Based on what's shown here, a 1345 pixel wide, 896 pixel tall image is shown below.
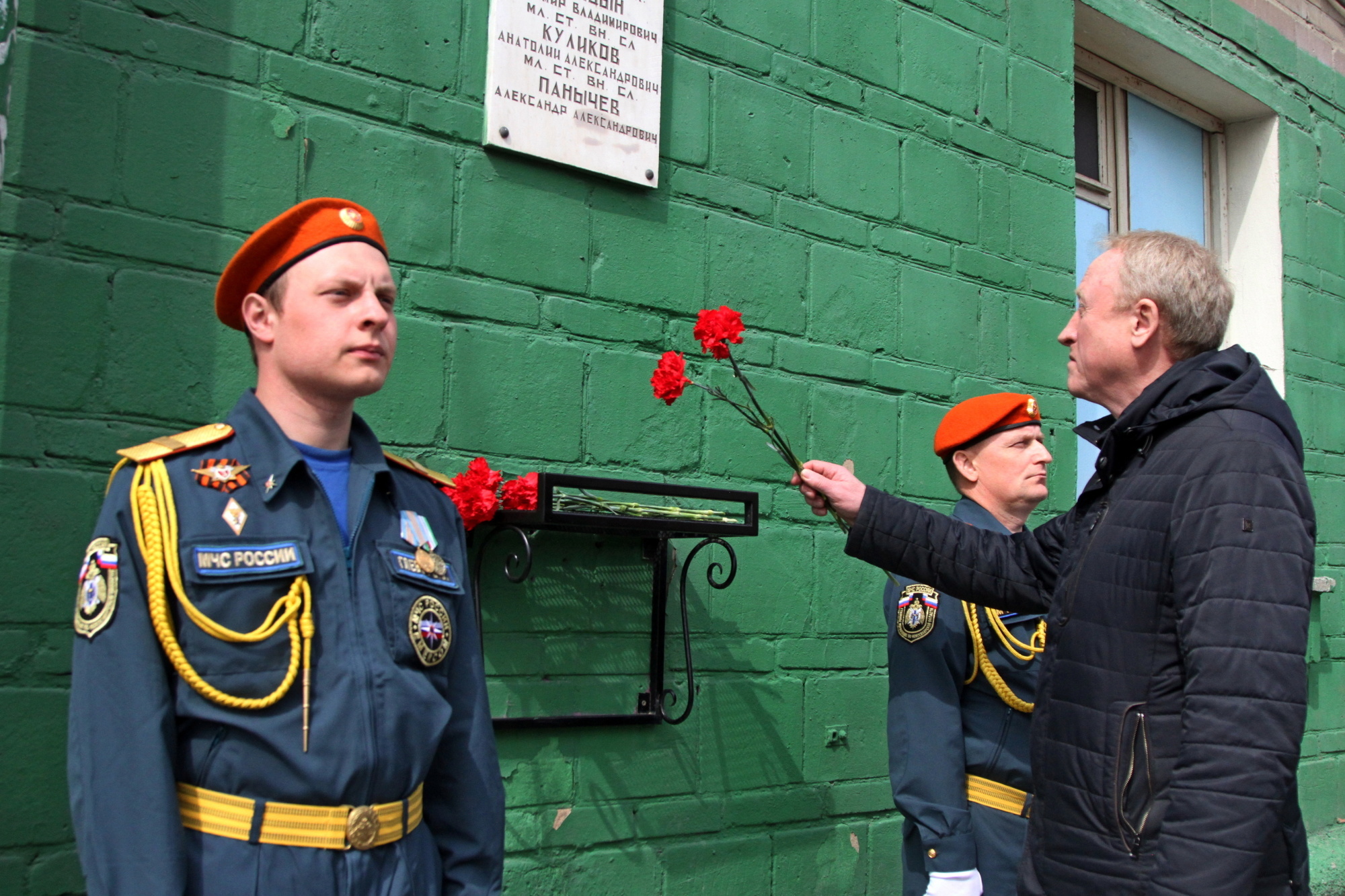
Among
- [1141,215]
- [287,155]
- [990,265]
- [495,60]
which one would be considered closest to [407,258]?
[287,155]

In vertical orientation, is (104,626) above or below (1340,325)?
below

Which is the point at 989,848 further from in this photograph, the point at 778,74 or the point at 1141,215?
the point at 1141,215

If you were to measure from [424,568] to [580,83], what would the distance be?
1.65 meters

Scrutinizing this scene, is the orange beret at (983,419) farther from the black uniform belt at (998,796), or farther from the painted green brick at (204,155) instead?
the painted green brick at (204,155)

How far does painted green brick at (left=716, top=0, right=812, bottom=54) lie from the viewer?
11.6 feet

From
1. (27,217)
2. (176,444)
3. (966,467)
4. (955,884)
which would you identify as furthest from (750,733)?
(27,217)

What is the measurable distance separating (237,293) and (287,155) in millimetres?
745

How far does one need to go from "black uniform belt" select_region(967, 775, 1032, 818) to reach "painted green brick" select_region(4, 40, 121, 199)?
2.30 m

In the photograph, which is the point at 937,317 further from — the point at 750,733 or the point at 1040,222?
the point at 750,733

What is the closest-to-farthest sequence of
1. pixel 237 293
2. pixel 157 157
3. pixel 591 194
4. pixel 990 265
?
pixel 237 293, pixel 157 157, pixel 591 194, pixel 990 265

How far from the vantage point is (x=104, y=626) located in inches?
66.3

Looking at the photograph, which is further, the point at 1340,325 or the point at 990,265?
the point at 1340,325

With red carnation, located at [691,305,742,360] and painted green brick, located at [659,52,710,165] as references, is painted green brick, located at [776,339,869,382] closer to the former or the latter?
painted green brick, located at [659,52,710,165]

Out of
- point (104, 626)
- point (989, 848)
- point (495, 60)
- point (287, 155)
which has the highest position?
point (495, 60)
